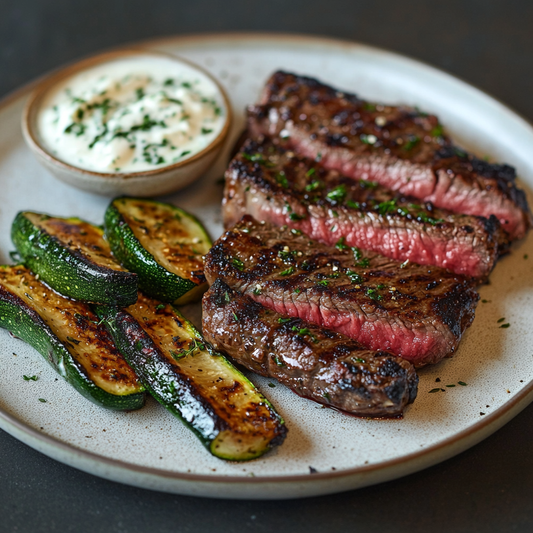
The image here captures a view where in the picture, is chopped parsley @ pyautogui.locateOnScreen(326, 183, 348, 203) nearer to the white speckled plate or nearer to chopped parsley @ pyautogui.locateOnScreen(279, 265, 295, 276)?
chopped parsley @ pyautogui.locateOnScreen(279, 265, 295, 276)

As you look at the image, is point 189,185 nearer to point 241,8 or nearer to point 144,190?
point 144,190

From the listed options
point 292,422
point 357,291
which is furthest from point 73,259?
point 357,291

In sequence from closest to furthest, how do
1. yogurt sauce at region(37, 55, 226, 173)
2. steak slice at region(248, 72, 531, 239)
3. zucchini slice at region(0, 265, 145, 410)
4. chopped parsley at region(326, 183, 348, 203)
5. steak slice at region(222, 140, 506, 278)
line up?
zucchini slice at region(0, 265, 145, 410) → steak slice at region(222, 140, 506, 278) → chopped parsley at region(326, 183, 348, 203) → steak slice at region(248, 72, 531, 239) → yogurt sauce at region(37, 55, 226, 173)

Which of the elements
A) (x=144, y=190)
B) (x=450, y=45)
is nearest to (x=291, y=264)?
(x=144, y=190)

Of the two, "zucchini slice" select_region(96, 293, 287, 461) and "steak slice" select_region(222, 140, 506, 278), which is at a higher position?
"steak slice" select_region(222, 140, 506, 278)

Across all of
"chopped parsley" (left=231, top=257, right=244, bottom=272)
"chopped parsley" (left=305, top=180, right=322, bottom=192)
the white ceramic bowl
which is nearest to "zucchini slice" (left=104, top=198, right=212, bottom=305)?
the white ceramic bowl

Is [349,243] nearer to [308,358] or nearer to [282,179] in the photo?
[282,179]
